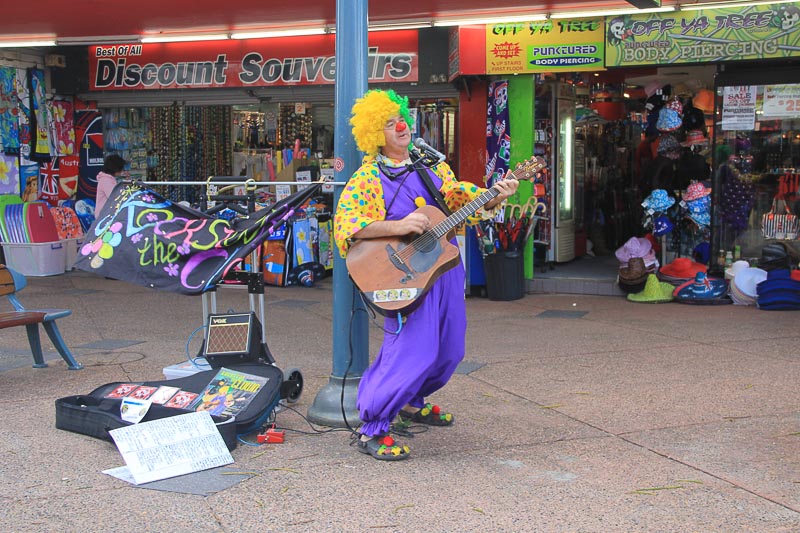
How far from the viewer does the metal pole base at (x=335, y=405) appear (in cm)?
543

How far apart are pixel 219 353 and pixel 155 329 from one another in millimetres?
3179

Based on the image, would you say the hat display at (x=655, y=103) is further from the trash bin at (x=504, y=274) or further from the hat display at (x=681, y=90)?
the trash bin at (x=504, y=274)

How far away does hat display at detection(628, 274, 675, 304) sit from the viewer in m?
9.94

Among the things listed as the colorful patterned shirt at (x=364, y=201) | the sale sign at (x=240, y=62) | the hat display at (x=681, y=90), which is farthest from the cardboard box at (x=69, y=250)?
the colorful patterned shirt at (x=364, y=201)

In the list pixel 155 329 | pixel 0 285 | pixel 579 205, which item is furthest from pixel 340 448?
pixel 579 205

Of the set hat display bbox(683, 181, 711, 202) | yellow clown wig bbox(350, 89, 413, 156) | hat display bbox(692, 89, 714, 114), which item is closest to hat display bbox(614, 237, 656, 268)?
hat display bbox(683, 181, 711, 202)

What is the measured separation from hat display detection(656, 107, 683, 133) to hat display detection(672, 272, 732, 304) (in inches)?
65.0

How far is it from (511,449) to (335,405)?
3.56ft

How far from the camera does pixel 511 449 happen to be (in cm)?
504

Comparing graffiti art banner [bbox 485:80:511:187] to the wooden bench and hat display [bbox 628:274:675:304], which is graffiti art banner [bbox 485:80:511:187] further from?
the wooden bench

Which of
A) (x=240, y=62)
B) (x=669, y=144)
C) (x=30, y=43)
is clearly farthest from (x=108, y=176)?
(x=669, y=144)

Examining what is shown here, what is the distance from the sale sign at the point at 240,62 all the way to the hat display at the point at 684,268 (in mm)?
3739

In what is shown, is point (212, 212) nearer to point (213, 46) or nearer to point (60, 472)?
point (60, 472)

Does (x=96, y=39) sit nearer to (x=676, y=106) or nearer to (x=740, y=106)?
(x=676, y=106)
